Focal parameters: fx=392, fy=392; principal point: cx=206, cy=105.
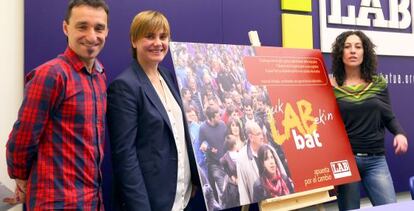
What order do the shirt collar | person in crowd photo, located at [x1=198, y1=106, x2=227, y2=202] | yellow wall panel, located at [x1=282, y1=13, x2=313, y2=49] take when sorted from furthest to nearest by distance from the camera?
yellow wall panel, located at [x1=282, y1=13, x2=313, y2=49], person in crowd photo, located at [x1=198, y1=106, x2=227, y2=202], the shirt collar

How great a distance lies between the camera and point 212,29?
8.16ft

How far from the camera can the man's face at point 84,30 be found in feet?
4.70

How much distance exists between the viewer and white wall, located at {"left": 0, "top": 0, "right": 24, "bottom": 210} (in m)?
1.93

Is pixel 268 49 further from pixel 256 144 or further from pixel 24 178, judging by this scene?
pixel 24 178

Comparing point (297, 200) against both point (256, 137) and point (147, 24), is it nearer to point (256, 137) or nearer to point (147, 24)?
point (256, 137)

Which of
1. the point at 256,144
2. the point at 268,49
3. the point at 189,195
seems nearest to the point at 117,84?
the point at 189,195

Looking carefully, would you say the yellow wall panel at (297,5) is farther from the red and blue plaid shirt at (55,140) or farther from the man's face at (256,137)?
the red and blue plaid shirt at (55,140)

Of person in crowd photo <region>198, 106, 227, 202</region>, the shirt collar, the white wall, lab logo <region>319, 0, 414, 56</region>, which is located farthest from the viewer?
lab logo <region>319, 0, 414, 56</region>

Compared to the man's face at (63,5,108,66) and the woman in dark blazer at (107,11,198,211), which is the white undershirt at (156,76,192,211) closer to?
the woman in dark blazer at (107,11,198,211)

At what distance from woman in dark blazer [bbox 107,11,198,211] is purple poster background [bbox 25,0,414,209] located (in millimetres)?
476

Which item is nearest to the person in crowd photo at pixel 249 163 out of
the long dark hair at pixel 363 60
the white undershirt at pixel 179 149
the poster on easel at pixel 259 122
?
the poster on easel at pixel 259 122

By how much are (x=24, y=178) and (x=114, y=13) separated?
A: 1.13 metres

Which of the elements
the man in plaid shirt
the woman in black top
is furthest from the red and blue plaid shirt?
the woman in black top

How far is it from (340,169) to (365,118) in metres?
0.36
